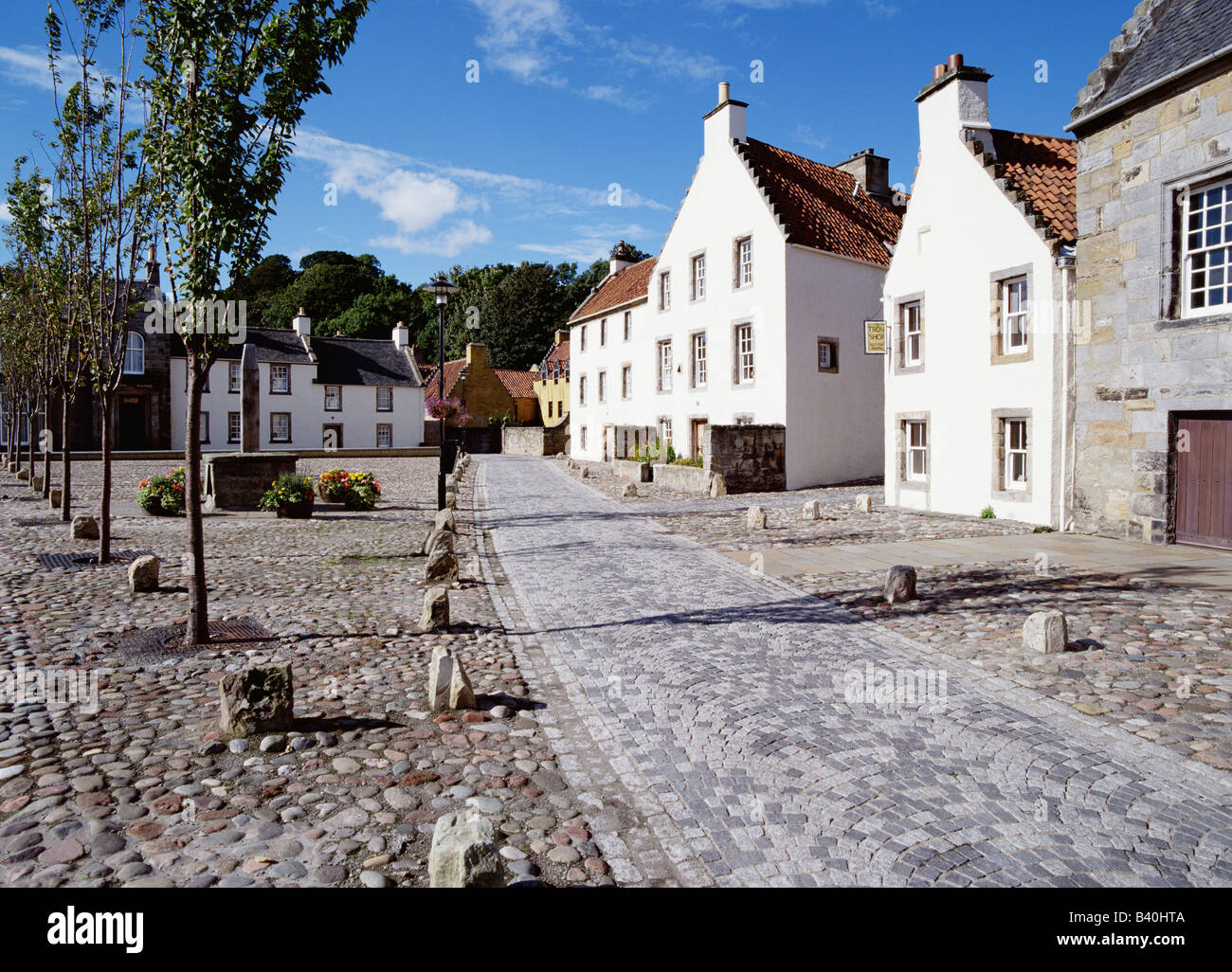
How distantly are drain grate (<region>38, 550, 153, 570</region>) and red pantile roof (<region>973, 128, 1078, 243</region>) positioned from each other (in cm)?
1740

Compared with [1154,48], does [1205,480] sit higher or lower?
lower

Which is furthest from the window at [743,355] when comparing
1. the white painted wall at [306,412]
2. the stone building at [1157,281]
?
the white painted wall at [306,412]

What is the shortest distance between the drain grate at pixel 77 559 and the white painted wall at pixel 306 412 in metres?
37.8

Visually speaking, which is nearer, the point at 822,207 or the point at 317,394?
the point at 822,207

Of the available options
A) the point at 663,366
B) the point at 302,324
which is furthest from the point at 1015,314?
the point at 302,324

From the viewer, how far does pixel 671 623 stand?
832 centimetres

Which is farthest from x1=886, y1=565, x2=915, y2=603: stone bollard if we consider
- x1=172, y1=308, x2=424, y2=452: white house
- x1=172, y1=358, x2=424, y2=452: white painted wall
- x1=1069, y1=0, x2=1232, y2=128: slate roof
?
x1=172, y1=308, x2=424, y2=452: white house

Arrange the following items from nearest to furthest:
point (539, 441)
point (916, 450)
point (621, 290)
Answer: point (916, 450) → point (621, 290) → point (539, 441)

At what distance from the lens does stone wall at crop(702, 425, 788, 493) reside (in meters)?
24.5

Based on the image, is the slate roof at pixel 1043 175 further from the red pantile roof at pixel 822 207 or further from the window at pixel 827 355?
the window at pixel 827 355

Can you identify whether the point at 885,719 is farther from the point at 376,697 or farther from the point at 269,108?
the point at 269,108

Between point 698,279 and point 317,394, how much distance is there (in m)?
32.9

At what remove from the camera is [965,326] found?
1805 cm

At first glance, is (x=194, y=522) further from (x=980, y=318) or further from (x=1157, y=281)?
(x=980, y=318)
